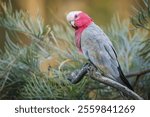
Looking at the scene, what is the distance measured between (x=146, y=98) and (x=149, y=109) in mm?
59

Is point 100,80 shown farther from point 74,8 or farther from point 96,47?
point 74,8

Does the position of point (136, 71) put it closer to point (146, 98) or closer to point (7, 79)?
point (146, 98)

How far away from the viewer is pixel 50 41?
2.76 feet

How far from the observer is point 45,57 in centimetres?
83

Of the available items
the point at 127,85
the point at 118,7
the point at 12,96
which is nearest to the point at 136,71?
the point at 127,85

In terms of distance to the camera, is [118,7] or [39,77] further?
[118,7]

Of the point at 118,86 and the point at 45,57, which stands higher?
the point at 45,57

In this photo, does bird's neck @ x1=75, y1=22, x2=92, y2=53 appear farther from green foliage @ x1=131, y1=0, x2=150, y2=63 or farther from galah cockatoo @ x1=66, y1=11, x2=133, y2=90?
green foliage @ x1=131, y1=0, x2=150, y2=63

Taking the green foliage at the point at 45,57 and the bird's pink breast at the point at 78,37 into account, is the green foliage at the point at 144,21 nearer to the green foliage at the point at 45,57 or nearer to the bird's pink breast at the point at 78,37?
the green foliage at the point at 45,57

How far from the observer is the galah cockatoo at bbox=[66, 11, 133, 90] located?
33.3 inches

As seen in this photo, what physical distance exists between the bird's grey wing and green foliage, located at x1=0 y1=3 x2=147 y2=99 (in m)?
0.02

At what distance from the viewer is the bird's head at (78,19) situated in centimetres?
87

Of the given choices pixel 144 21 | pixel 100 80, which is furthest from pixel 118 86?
pixel 144 21

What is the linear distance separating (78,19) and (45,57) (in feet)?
0.38
